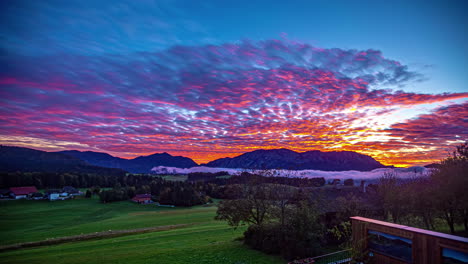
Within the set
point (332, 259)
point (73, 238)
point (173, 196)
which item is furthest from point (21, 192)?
point (332, 259)

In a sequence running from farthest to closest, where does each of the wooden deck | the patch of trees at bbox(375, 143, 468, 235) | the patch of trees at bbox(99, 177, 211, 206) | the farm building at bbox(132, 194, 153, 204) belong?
1. the farm building at bbox(132, 194, 153, 204)
2. the patch of trees at bbox(99, 177, 211, 206)
3. the patch of trees at bbox(375, 143, 468, 235)
4. the wooden deck

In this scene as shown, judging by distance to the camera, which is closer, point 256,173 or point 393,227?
point 393,227

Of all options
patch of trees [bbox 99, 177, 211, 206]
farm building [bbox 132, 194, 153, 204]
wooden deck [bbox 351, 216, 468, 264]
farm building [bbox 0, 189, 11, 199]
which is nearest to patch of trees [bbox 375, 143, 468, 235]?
wooden deck [bbox 351, 216, 468, 264]

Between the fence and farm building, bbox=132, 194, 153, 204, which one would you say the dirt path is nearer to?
the fence

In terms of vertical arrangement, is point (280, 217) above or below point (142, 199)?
above

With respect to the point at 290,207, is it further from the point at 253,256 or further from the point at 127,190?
the point at 127,190

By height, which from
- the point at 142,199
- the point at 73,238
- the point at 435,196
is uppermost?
the point at 435,196

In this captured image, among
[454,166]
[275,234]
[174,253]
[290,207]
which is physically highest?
[454,166]

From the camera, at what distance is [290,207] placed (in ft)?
95.7

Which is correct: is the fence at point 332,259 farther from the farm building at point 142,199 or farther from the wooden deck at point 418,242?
the farm building at point 142,199

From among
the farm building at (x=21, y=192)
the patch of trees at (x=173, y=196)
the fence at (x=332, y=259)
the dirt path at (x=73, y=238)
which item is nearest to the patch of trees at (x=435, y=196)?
the fence at (x=332, y=259)

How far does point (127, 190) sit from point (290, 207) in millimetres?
104727

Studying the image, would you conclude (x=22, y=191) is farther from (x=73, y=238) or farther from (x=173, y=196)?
(x=73, y=238)

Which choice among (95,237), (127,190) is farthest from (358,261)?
(127,190)
